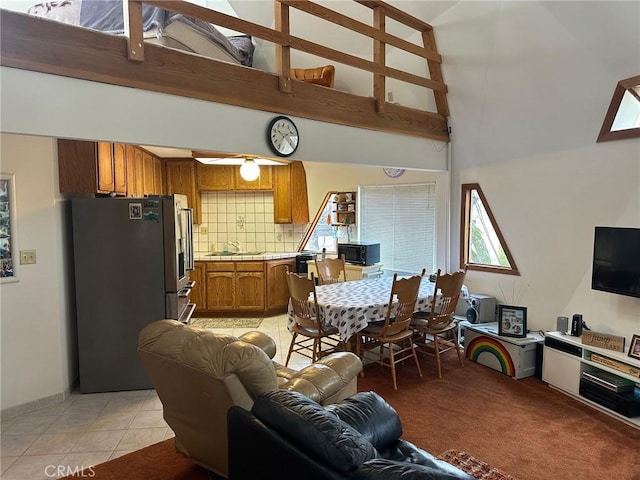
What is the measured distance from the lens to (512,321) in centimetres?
379

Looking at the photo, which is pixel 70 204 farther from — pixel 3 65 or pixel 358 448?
pixel 358 448

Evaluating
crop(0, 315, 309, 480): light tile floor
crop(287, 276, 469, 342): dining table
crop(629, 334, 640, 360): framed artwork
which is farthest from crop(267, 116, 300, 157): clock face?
crop(629, 334, 640, 360): framed artwork

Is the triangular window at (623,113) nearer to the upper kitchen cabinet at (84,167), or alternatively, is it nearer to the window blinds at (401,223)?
the window blinds at (401,223)

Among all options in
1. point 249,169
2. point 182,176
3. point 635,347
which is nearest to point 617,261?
point 635,347

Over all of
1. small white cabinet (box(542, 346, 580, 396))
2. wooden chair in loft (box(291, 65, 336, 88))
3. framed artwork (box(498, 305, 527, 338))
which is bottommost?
small white cabinet (box(542, 346, 580, 396))

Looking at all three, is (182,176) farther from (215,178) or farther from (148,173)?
(148,173)

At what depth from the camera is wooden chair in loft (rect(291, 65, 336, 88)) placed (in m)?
4.42

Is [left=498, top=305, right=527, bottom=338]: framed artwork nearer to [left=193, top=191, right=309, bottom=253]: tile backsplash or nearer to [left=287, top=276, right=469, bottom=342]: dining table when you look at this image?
[left=287, top=276, right=469, bottom=342]: dining table

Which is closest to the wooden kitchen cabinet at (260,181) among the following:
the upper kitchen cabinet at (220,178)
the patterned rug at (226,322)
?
the upper kitchen cabinet at (220,178)

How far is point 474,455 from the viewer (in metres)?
2.56

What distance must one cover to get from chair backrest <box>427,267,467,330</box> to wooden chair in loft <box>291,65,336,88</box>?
2.36 m

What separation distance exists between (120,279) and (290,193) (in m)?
3.22

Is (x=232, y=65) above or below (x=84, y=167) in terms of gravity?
above

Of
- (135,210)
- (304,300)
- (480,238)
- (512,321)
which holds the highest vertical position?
(135,210)
